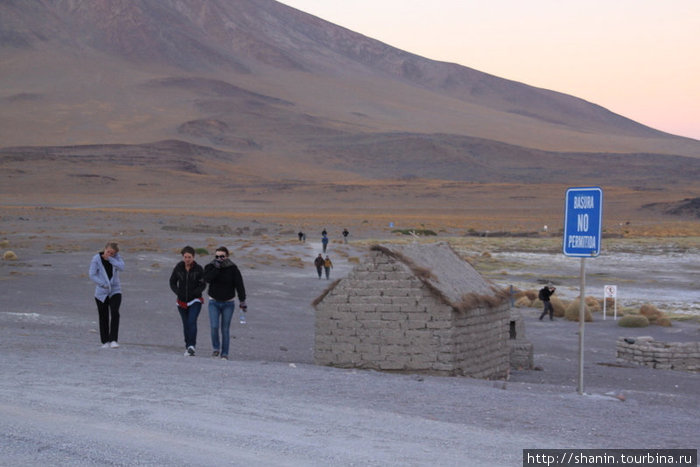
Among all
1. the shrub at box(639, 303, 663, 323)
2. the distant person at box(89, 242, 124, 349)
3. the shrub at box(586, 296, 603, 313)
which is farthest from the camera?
the shrub at box(586, 296, 603, 313)

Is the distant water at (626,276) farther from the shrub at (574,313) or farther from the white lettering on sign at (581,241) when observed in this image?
the white lettering on sign at (581,241)

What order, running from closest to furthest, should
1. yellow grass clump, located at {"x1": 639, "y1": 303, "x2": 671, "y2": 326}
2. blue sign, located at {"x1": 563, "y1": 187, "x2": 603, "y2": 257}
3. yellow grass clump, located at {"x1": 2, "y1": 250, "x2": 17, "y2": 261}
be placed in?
blue sign, located at {"x1": 563, "y1": 187, "x2": 603, "y2": 257} → yellow grass clump, located at {"x1": 639, "y1": 303, "x2": 671, "y2": 326} → yellow grass clump, located at {"x1": 2, "y1": 250, "x2": 17, "y2": 261}

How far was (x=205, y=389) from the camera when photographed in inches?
366

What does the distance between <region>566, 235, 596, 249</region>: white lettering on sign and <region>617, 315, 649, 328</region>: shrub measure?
48.8ft

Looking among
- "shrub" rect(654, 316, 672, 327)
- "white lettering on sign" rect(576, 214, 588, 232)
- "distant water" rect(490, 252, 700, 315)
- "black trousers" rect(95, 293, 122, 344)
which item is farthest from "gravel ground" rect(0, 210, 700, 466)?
"distant water" rect(490, 252, 700, 315)

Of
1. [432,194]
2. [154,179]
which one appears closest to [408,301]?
[432,194]

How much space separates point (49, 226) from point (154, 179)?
245ft

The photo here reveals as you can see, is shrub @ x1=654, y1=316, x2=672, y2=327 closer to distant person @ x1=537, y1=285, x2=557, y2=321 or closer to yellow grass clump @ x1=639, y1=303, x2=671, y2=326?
yellow grass clump @ x1=639, y1=303, x2=671, y2=326

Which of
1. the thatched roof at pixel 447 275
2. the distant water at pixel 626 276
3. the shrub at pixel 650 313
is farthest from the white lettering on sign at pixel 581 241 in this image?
the distant water at pixel 626 276

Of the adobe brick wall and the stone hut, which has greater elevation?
the stone hut

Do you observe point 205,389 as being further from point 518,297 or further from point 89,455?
point 518,297

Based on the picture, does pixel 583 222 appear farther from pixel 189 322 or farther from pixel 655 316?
pixel 655 316

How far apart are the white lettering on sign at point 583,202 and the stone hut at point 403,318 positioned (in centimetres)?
238

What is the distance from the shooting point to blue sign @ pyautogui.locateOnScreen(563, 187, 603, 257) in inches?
376
